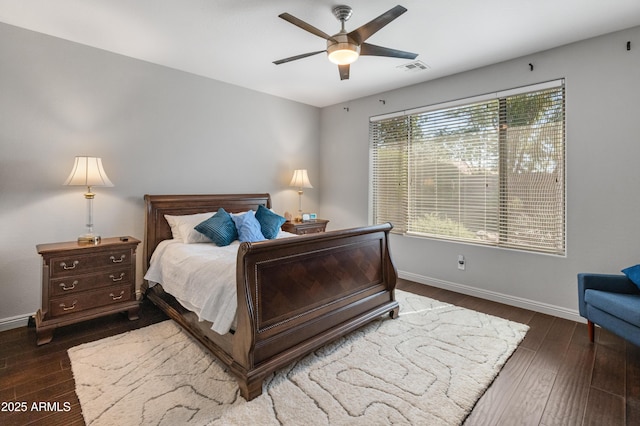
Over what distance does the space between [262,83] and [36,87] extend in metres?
2.35

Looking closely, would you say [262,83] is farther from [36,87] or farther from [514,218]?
[514,218]

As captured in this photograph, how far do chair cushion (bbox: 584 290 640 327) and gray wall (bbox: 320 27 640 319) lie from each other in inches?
21.9

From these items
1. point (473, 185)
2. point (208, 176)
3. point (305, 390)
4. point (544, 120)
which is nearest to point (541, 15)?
point (544, 120)

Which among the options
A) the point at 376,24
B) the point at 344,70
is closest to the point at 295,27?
the point at 344,70

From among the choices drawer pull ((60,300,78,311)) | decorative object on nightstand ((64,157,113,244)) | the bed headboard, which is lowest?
drawer pull ((60,300,78,311))

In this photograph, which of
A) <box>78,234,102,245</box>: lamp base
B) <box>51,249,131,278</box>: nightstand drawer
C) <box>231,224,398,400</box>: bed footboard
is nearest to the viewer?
<box>231,224,398,400</box>: bed footboard

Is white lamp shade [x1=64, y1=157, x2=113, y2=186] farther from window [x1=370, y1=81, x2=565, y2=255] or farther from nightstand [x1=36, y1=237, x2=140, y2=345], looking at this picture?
window [x1=370, y1=81, x2=565, y2=255]

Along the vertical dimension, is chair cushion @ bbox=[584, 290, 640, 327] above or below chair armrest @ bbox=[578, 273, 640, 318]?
below

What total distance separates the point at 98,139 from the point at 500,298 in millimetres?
4695

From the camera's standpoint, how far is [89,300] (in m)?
2.77

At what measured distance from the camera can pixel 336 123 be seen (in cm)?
525

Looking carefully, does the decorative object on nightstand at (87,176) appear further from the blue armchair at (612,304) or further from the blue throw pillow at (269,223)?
the blue armchair at (612,304)

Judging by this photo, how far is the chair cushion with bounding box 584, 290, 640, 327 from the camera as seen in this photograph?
7.03 ft

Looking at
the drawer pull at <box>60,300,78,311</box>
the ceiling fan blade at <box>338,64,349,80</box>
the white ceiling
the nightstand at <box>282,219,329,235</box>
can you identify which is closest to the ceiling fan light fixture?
the ceiling fan blade at <box>338,64,349,80</box>
